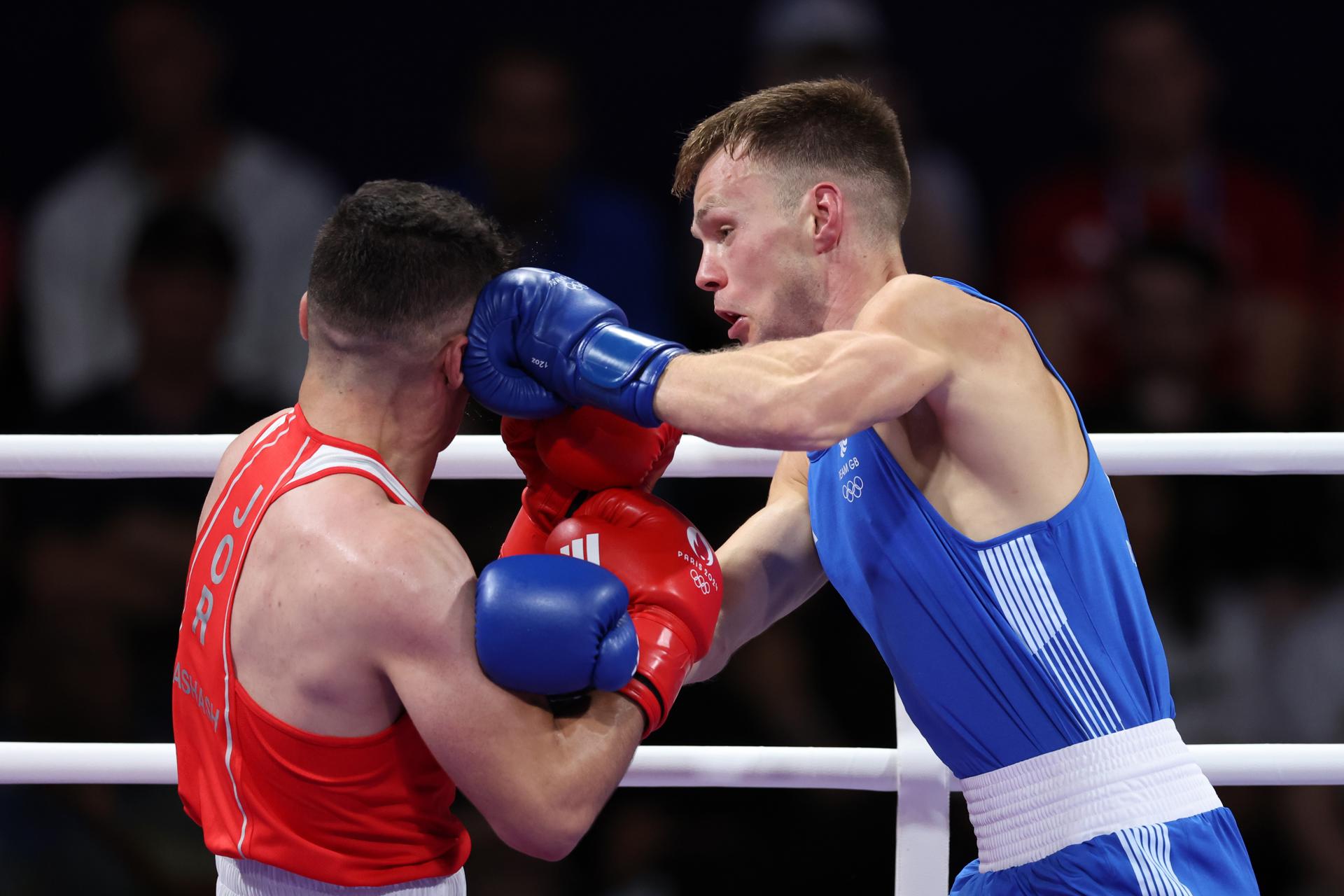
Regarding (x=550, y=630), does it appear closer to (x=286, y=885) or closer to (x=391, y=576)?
(x=391, y=576)

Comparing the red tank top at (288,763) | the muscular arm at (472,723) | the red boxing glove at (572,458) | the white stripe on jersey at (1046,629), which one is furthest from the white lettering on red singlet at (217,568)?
the white stripe on jersey at (1046,629)

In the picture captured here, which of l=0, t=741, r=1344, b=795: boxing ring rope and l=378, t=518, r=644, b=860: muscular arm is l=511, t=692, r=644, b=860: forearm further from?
l=0, t=741, r=1344, b=795: boxing ring rope

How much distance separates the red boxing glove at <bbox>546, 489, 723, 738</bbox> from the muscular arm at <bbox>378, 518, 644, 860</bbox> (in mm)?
148

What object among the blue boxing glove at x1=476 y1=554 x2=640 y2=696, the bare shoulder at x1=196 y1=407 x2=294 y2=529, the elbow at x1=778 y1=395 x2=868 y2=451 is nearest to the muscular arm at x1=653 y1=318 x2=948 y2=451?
the elbow at x1=778 y1=395 x2=868 y2=451

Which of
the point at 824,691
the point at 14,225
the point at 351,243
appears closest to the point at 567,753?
the point at 351,243

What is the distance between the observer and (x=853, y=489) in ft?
6.88

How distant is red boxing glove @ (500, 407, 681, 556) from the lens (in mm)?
1998

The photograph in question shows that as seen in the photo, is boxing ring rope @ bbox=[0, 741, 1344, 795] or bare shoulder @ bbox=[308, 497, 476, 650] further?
boxing ring rope @ bbox=[0, 741, 1344, 795]

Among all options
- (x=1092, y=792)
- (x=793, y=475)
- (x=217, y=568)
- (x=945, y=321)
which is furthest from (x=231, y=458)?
→ (x=1092, y=792)

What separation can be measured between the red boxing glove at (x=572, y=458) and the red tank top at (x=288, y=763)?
0.23 metres

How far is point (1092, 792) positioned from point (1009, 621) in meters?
0.26

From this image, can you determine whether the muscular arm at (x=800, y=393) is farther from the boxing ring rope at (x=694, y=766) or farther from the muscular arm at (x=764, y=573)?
the boxing ring rope at (x=694, y=766)

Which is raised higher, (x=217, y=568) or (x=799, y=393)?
(x=799, y=393)

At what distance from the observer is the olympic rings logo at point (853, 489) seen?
6.83ft
